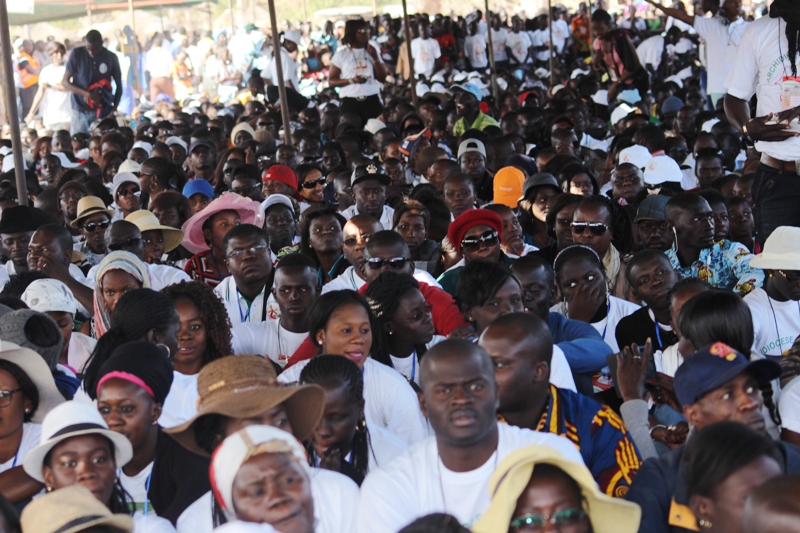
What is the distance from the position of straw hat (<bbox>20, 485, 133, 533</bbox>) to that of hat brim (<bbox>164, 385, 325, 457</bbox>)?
65 centimetres

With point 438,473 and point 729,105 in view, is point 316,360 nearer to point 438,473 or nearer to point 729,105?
point 438,473

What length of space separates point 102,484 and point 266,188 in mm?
5737

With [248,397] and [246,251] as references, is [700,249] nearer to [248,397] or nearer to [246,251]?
[246,251]

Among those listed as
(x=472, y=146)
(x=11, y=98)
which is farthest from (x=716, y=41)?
(x=11, y=98)

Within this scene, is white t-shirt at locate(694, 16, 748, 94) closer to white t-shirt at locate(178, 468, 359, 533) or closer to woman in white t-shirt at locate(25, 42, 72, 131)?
woman in white t-shirt at locate(25, 42, 72, 131)

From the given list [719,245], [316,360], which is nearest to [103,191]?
[719,245]

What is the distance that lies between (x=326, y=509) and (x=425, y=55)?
16.8 m

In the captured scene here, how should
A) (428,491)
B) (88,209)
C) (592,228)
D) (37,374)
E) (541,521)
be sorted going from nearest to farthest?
1. (541,521)
2. (428,491)
3. (37,374)
4. (592,228)
5. (88,209)

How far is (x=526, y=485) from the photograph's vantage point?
2.83m

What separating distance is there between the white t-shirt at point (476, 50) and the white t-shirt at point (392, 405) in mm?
17162

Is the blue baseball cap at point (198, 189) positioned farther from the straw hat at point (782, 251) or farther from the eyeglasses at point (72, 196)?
the straw hat at point (782, 251)

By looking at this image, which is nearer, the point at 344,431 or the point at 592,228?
the point at 344,431

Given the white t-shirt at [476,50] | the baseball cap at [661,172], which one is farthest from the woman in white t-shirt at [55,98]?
the baseball cap at [661,172]

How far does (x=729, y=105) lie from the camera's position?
5.64m
